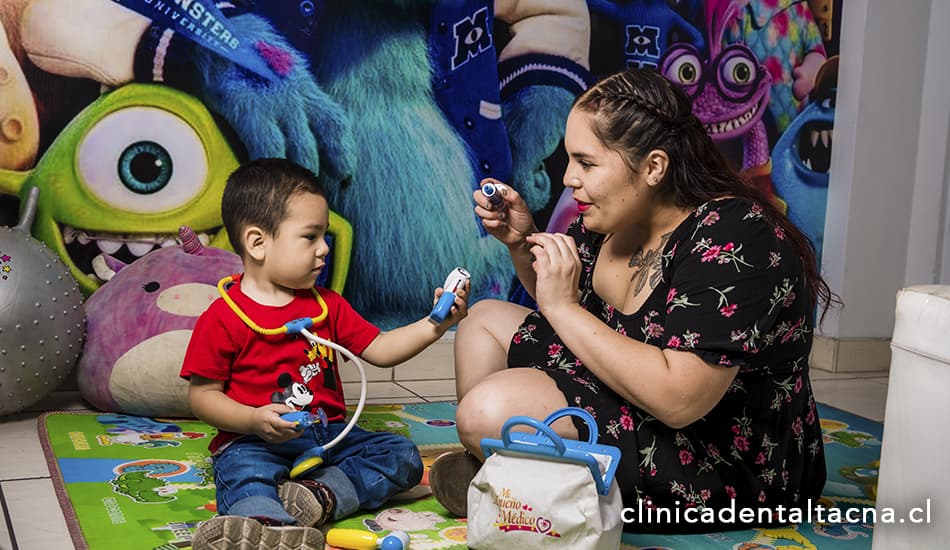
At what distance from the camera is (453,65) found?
8.08ft

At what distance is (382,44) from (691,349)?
1.34 m

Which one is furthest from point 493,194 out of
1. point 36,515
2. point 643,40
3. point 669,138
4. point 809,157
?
point 809,157

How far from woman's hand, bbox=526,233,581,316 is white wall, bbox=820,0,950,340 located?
1.74 metres

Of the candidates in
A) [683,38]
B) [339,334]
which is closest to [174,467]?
[339,334]

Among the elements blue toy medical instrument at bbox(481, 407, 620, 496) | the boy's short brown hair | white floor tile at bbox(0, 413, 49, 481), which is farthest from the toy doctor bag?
white floor tile at bbox(0, 413, 49, 481)

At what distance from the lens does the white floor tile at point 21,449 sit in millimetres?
1684

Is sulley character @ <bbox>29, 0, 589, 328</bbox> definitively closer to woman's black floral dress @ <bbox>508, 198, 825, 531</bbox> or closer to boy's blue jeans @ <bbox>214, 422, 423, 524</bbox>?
boy's blue jeans @ <bbox>214, 422, 423, 524</bbox>

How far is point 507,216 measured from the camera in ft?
5.50

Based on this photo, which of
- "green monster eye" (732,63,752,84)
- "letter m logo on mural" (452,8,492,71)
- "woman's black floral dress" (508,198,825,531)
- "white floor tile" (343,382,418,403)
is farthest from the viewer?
"green monster eye" (732,63,752,84)

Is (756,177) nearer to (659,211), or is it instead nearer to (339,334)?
(659,211)

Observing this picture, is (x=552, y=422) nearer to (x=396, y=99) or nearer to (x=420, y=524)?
(x=420, y=524)

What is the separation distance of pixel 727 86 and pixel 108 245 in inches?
65.5

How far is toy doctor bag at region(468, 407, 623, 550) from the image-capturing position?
48.3 inches

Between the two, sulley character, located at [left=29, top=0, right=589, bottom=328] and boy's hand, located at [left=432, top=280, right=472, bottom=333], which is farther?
sulley character, located at [left=29, top=0, right=589, bottom=328]
